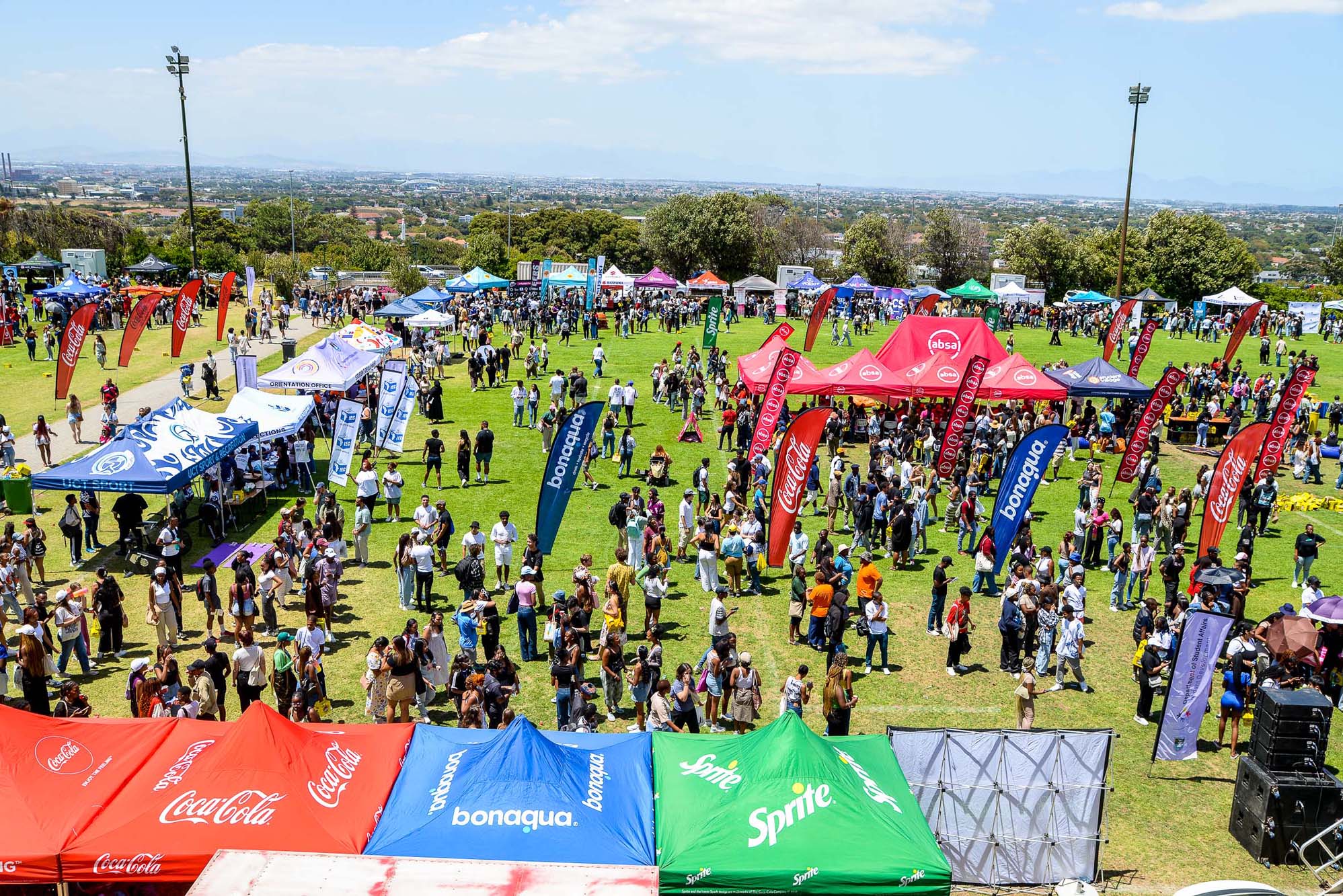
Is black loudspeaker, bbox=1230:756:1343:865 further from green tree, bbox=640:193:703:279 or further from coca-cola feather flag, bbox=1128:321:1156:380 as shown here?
green tree, bbox=640:193:703:279

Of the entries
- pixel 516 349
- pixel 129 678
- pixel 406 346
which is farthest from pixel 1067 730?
pixel 406 346

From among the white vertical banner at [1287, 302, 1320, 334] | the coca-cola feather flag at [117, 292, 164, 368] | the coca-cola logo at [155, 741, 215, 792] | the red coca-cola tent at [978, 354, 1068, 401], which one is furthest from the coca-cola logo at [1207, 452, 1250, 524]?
the white vertical banner at [1287, 302, 1320, 334]

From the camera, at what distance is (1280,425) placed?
17.3m

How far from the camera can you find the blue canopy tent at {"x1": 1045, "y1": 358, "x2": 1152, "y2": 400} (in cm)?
2448

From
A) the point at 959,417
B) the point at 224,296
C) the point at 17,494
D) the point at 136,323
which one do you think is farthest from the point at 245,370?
the point at 959,417

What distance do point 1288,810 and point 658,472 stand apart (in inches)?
519

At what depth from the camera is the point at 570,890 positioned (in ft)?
21.2

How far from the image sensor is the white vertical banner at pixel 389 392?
2102 cm

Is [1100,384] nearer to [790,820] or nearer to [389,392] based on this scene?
[389,392]

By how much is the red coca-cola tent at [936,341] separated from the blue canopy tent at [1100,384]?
1676 mm

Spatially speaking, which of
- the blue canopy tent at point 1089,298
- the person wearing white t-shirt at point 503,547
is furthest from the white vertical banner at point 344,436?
the blue canopy tent at point 1089,298

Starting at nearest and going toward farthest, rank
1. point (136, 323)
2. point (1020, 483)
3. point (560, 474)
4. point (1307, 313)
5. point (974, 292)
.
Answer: point (560, 474) → point (1020, 483) → point (136, 323) → point (1307, 313) → point (974, 292)

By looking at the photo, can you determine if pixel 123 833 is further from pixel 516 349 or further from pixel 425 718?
pixel 516 349

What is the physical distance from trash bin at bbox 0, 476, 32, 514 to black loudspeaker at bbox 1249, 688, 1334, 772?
61.4ft
